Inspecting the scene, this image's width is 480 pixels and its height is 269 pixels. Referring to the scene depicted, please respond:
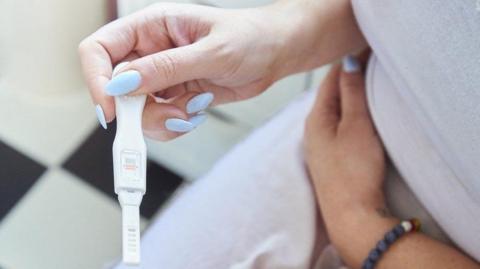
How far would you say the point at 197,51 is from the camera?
553 mm

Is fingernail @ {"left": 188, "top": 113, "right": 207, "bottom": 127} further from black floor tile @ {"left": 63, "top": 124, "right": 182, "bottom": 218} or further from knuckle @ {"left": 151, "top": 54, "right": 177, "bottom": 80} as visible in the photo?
black floor tile @ {"left": 63, "top": 124, "right": 182, "bottom": 218}

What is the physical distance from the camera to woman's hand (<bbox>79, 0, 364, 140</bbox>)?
0.53 meters

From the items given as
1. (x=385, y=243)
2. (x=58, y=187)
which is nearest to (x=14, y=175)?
(x=58, y=187)

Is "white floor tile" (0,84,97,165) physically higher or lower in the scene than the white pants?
lower

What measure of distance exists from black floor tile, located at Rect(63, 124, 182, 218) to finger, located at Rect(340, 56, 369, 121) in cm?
A: 43

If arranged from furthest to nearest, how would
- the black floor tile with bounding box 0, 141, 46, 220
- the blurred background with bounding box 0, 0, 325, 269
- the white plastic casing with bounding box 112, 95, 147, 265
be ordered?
the black floor tile with bounding box 0, 141, 46, 220
the blurred background with bounding box 0, 0, 325, 269
the white plastic casing with bounding box 112, 95, 147, 265

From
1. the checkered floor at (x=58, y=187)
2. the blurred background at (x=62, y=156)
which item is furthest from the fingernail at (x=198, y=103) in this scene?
the checkered floor at (x=58, y=187)

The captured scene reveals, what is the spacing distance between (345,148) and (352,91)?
0.07 metres

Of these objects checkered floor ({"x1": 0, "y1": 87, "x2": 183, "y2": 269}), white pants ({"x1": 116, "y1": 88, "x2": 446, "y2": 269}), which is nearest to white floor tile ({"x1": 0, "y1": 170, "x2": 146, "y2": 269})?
checkered floor ({"x1": 0, "y1": 87, "x2": 183, "y2": 269})

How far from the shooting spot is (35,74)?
100cm

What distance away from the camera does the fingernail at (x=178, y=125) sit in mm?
560

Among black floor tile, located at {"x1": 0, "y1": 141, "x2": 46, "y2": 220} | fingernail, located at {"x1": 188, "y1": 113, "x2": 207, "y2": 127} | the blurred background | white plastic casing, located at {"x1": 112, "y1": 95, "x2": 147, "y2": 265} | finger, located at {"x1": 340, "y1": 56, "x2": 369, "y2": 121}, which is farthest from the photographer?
black floor tile, located at {"x1": 0, "y1": 141, "x2": 46, "y2": 220}

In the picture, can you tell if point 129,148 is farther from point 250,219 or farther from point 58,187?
point 58,187

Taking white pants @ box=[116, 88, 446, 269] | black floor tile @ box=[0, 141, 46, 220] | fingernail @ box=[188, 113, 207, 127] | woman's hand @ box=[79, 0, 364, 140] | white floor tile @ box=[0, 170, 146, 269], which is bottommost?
white floor tile @ box=[0, 170, 146, 269]
